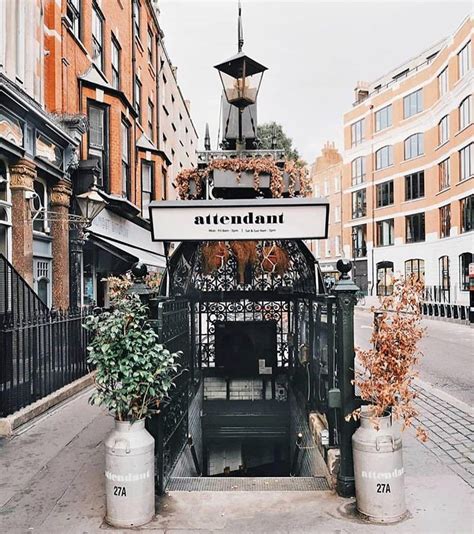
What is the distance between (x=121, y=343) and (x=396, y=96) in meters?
43.1

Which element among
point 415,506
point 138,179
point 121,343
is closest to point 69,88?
point 138,179

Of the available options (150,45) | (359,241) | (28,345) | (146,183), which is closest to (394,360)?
(28,345)

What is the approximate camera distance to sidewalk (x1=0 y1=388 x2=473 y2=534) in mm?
3906

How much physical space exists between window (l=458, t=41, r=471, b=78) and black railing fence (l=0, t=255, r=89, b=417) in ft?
97.2

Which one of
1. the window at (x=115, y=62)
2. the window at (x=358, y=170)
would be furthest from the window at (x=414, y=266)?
the window at (x=115, y=62)

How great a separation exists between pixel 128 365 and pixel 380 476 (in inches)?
90.6

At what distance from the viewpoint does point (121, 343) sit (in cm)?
416

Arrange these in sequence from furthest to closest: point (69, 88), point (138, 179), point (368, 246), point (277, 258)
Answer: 1. point (368, 246)
2. point (138, 179)
3. point (69, 88)
4. point (277, 258)

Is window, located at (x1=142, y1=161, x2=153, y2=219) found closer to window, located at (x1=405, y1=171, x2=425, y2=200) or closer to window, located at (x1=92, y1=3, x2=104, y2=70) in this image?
window, located at (x1=92, y1=3, x2=104, y2=70)

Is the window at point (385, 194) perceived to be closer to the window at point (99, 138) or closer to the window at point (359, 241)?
the window at point (359, 241)

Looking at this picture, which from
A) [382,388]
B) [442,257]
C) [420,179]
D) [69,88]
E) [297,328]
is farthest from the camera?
[420,179]

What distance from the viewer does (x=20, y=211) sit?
8984 mm

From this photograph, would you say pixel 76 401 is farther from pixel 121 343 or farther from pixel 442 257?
pixel 442 257

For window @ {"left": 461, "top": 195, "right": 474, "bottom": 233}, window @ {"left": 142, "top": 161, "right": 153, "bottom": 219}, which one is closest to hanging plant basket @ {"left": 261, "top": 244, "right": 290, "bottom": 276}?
window @ {"left": 142, "top": 161, "right": 153, "bottom": 219}
